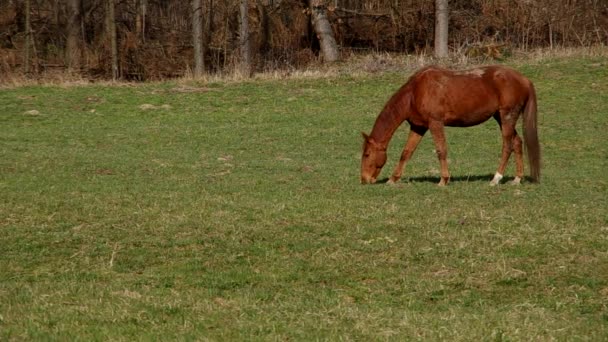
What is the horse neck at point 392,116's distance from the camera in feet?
44.9

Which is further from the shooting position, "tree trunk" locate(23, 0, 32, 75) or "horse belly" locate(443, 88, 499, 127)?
"tree trunk" locate(23, 0, 32, 75)

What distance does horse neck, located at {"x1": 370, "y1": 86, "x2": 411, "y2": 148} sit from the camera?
44.9 feet

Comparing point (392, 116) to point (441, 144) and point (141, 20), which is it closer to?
point (441, 144)

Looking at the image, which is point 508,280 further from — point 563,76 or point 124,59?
point 124,59

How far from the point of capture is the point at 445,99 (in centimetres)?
1341

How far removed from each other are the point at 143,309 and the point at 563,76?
21367mm

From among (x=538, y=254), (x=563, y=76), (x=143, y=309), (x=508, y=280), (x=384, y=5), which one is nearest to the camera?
(x=143, y=309)

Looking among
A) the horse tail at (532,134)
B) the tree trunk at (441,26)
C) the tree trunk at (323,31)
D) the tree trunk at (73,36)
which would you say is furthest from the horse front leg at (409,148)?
the tree trunk at (323,31)

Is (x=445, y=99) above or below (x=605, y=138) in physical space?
above

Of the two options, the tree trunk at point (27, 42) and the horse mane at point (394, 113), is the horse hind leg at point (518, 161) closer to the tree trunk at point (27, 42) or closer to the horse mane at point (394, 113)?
the horse mane at point (394, 113)

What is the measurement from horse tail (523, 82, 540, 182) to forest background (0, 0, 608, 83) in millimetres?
17470

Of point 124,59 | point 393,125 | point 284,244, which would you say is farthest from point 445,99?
point 124,59

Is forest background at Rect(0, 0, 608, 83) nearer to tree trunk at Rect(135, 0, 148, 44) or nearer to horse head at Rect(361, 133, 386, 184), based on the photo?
tree trunk at Rect(135, 0, 148, 44)

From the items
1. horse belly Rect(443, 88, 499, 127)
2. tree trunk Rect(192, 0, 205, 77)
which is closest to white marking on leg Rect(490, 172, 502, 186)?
horse belly Rect(443, 88, 499, 127)
